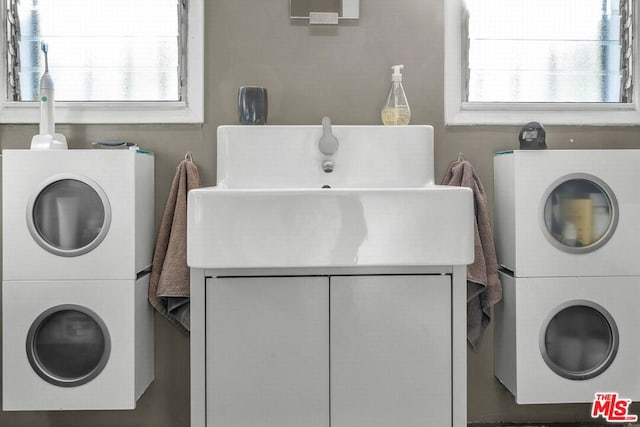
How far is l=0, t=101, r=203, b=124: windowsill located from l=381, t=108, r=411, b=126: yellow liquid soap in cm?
68

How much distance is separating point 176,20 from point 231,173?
654mm

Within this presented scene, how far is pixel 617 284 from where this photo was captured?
1933mm

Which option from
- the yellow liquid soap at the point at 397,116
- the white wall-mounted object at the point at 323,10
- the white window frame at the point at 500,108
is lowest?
the yellow liquid soap at the point at 397,116

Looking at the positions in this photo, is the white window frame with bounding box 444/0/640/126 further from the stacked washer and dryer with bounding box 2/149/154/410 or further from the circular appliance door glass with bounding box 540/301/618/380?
the stacked washer and dryer with bounding box 2/149/154/410

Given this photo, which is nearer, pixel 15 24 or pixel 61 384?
pixel 61 384

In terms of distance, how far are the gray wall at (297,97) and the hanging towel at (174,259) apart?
0.10 metres

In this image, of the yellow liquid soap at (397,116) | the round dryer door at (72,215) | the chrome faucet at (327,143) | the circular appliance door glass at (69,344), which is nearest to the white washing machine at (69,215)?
the round dryer door at (72,215)

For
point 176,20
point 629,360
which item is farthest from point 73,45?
point 629,360

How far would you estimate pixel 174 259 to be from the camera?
6.51ft

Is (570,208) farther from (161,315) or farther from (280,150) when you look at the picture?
(161,315)

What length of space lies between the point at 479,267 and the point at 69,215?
1.34 metres

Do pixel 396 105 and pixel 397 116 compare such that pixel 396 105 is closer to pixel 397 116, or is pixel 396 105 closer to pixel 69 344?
pixel 397 116

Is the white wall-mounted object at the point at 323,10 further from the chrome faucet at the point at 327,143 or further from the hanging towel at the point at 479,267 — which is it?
the hanging towel at the point at 479,267

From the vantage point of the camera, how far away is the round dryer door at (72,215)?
6.00ft
